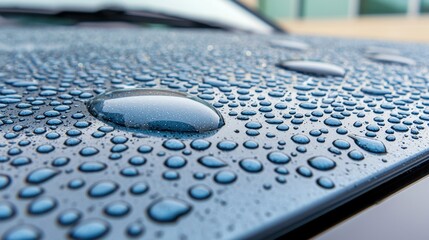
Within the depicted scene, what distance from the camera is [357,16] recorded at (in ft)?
34.9

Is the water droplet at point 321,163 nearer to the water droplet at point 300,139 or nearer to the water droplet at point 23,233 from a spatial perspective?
the water droplet at point 300,139

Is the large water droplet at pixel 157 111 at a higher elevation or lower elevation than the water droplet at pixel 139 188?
higher

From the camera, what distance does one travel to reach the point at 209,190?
42 cm

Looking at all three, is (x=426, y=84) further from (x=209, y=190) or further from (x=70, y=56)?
(x=70, y=56)

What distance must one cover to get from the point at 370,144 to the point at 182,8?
171cm

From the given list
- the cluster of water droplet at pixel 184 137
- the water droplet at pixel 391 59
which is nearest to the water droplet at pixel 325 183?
the cluster of water droplet at pixel 184 137

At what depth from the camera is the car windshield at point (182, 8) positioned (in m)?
1.87

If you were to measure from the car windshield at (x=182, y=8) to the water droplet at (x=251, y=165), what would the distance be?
1671 mm

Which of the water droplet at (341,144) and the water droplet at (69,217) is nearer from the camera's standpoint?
the water droplet at (69,217)

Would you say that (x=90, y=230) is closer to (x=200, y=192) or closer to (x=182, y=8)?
(x=200, y=192)

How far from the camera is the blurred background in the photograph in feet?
29.2

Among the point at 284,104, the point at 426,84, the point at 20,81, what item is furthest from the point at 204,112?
the point at 426,84

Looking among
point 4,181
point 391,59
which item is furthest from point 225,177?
point 391,59

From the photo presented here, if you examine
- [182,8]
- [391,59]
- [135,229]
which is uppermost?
[182,8]
